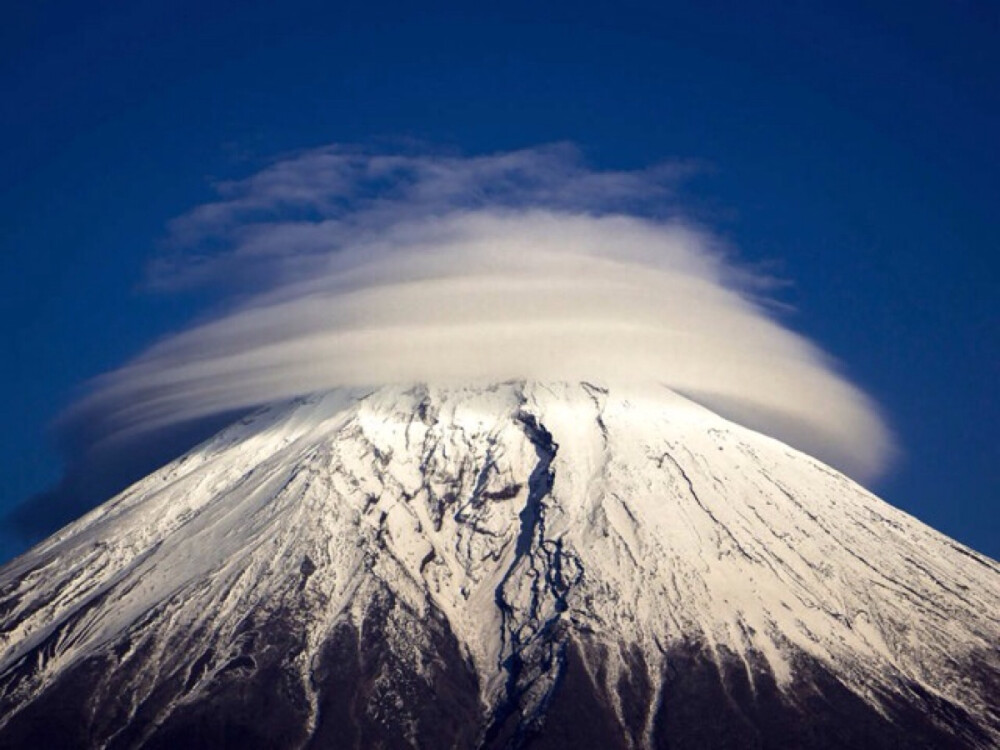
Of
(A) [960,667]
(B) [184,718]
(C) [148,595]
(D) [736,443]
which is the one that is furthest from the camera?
(D) [736,443]

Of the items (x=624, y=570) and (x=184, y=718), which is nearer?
(x=184, y=718)

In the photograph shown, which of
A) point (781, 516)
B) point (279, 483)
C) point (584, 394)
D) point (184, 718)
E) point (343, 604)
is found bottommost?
point (184, 718)

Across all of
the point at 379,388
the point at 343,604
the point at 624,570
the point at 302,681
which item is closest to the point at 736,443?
the point at 624,570

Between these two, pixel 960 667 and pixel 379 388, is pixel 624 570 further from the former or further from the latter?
pixel 379 388

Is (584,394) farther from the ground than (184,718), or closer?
farther from the ground

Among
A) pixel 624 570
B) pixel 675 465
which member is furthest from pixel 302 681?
pixel 675 465

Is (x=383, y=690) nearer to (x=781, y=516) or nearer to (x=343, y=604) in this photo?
(x=343, y=604)

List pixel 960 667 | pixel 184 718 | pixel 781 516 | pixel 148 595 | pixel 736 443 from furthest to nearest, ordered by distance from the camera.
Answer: pixel 736 443 → pixel 781 516 → pixel 148 595 → pixel 960 667 → pixel 184 718
